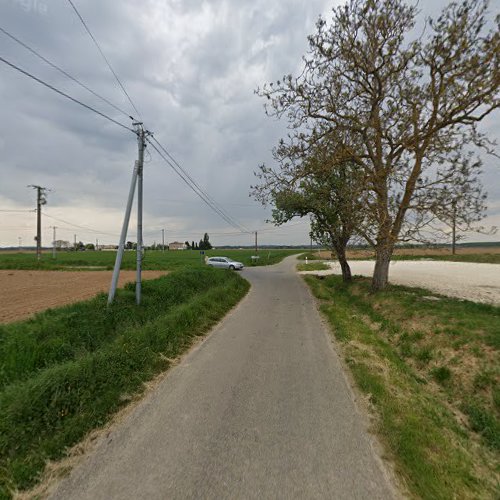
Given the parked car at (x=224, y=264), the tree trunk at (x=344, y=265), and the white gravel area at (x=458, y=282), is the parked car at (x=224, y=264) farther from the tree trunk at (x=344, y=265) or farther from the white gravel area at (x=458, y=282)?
the tree trunk at (x=344, y=265)

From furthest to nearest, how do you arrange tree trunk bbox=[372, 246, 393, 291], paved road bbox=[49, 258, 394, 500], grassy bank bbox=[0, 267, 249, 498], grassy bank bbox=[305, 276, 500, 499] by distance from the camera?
1. tree trunk bbox=[372, 246, 393, 291]
2. grassy bank bbox=[0, 267, 249, 498]
3. grassy bank bbox=[305, 276, 500, 499]
4. paved road bbox=[49, 258, 394, 500]

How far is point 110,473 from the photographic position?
8.39 feet

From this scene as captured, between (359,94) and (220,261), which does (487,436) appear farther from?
(220,261)

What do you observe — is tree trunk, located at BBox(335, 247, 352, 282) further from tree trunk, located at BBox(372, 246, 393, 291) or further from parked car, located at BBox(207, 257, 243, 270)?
parked car, located at BBox(207, 257, 243, 270)

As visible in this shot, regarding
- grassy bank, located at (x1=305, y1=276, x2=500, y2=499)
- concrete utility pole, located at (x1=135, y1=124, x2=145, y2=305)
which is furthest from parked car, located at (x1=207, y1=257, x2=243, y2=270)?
grassy bank, located at (x1=305, y1=276, x2=500, y2=499)

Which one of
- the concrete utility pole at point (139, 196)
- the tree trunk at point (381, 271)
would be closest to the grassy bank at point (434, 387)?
the tree trunk at point (381, 271)

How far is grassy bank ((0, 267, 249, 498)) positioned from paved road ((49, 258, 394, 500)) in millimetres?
459

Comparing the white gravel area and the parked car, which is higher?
the parked car

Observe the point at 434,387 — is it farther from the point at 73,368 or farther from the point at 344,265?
the point at 344,265

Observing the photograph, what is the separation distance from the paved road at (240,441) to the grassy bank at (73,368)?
459 mm

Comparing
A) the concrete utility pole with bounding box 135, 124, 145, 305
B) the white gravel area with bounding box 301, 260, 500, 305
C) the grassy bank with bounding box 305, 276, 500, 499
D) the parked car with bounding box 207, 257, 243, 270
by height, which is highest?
the concrete utility pole with bounding box 135, 124, 145, 305

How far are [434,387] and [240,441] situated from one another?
4145mm

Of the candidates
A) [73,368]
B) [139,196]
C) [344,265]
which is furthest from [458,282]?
[73,368]

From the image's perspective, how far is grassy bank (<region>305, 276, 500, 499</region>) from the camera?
2.69m
